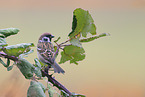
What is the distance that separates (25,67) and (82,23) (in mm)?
81

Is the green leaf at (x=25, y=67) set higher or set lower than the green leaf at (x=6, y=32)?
lower

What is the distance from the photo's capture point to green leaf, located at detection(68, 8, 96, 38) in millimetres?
214

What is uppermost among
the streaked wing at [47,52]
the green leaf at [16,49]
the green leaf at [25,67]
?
the green leaf at [16,49]

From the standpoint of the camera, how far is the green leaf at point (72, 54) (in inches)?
8.8

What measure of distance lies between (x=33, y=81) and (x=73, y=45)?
0.20 ft

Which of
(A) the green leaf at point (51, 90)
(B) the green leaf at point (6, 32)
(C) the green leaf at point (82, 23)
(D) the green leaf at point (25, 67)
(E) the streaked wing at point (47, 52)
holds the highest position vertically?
(C) the green leaf at point (82, 23)

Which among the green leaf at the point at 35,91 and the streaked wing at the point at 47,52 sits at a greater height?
the streaked wing at the point at 47,52

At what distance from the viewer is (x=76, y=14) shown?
214 millimetres

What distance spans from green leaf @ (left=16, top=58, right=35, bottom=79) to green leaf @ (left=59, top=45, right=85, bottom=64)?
5cm

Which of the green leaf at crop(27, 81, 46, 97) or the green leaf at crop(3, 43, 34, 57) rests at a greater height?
the green leaf at crop(3, 43, 34, 57)

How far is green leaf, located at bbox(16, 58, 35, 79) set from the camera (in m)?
0.18

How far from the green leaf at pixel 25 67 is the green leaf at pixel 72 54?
5 cm

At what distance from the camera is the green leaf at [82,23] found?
214mm

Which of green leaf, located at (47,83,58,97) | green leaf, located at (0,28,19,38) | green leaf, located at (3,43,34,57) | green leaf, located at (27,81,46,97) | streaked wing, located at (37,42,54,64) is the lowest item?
green leaf, located at (47,83,58,97)
